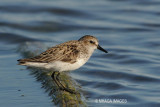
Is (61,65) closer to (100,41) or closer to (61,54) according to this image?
(61,54)

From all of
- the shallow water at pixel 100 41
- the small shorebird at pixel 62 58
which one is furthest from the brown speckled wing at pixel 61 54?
the shallow water at pixel 100 41

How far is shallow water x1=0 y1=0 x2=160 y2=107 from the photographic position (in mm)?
6535

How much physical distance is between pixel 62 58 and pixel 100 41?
4724 mm

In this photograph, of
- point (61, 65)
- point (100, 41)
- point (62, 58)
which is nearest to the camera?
point (61, 65)

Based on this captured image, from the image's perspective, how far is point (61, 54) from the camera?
274 inches

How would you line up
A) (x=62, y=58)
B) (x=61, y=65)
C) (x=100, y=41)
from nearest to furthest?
(x=61, y=65)
(x=62, y=58)
(x=100, y=41)

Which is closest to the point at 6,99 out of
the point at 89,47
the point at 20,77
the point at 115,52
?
the point at 20,77

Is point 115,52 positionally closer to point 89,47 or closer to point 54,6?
point 89,47

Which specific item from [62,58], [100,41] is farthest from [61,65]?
[100,41]

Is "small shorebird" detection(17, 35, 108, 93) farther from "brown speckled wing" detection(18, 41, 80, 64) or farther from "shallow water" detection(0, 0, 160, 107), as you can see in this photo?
"shallow water" detection(0, 0, 160, 107)

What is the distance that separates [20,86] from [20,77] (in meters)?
0.60

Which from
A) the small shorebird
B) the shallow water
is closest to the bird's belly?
the small shorebird

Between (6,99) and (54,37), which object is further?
(54,37)

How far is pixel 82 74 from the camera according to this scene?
8.32 meters
